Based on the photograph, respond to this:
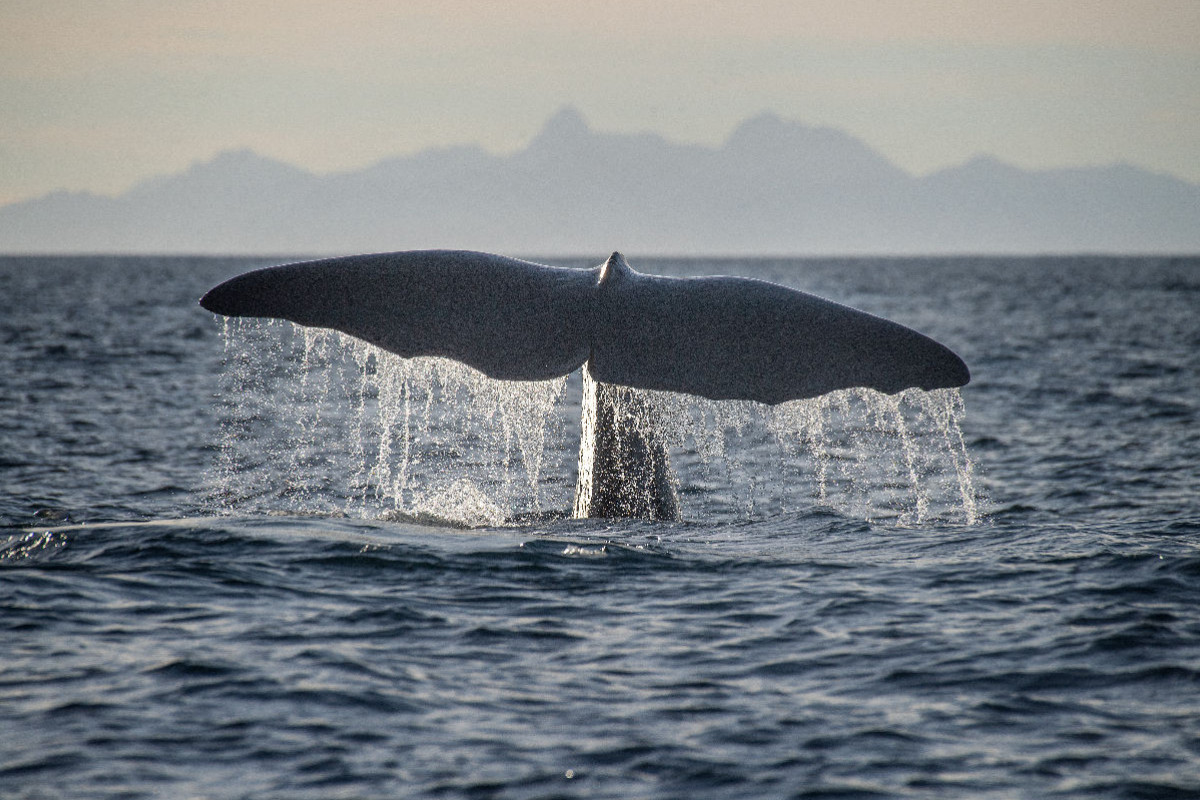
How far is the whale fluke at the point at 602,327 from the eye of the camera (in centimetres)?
873

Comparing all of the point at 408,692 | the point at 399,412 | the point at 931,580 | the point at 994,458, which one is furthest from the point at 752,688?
the point at 399,412

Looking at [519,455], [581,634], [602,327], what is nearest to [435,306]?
[602,327]

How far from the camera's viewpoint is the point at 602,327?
29.7 ft

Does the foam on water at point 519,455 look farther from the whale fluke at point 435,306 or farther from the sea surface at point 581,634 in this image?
the whale fluke at point 435,306

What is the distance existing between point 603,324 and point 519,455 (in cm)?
880

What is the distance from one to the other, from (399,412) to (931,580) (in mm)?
14253

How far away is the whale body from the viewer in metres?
8.74

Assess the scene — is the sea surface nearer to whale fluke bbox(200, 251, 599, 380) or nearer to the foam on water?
the foam on water

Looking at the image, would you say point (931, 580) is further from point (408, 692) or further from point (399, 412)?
point (399, 412)

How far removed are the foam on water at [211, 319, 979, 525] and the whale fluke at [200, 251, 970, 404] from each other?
0.66 feet

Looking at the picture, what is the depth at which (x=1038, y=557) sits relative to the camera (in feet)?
31.5

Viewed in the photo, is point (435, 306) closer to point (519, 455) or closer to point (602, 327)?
point (602, 327)

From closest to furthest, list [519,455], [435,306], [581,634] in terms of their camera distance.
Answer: [581,634] → [435,306] → [519,455]

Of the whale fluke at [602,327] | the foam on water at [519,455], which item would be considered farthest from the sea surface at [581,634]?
the whale fluke at [602,327]
